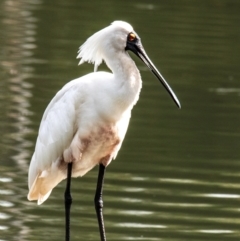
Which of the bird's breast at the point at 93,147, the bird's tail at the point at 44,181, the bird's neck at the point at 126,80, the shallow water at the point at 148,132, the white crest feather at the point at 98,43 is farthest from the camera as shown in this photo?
the shallow water at the point at 148,132

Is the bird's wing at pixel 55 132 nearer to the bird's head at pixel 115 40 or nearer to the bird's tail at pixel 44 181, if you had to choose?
the bird's tail at pixel 44 181

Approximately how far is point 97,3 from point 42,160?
19.3m

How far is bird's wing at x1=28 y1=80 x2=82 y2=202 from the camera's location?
10.0 m

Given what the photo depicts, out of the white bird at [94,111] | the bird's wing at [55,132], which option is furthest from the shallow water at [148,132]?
the white bird at [94,111]

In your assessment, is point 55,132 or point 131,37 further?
point 55,132

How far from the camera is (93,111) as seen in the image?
9852 mm

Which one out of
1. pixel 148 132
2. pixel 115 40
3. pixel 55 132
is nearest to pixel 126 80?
pixel 115 40

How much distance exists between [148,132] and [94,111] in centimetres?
579

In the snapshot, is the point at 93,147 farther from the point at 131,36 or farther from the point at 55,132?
the point at 131,36

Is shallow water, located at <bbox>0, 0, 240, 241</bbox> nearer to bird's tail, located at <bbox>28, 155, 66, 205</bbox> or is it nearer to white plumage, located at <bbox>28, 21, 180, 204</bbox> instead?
bird's tail, located at <bbox>28, 155, 66, 205</bbox>

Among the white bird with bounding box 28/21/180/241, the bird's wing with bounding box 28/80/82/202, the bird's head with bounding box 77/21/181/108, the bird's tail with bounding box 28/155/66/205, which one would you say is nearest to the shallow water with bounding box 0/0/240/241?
the bird's tail with bounding box 28/155/66/205

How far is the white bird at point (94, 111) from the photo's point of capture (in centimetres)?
972

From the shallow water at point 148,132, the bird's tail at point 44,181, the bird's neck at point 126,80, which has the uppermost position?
the bird's neck at point 126,80

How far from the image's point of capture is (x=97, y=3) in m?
29.4
